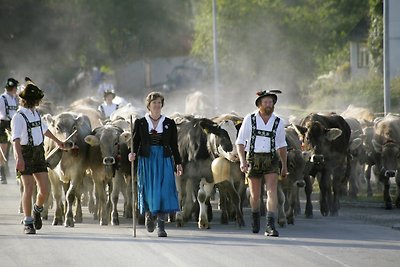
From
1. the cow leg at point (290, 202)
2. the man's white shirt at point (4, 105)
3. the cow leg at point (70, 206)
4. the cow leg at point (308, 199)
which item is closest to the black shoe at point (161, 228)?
the cow leg at point (70, 206)

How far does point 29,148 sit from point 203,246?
Result: 3080 mm

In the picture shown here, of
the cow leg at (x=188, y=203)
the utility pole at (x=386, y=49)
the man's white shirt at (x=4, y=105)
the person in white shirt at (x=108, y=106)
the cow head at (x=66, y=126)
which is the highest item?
the utility pole at (x=386, y=49)

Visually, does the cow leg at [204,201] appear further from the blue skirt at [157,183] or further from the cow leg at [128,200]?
the cow leg at [128,200]

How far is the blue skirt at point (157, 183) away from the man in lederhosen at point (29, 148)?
4.72ft

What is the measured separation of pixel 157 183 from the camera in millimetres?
16609

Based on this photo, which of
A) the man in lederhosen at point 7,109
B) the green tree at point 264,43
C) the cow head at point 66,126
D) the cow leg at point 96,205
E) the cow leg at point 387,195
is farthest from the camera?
the green tree at point 264,43

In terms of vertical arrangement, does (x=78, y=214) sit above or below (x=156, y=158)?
below

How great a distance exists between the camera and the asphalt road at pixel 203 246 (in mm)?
13922

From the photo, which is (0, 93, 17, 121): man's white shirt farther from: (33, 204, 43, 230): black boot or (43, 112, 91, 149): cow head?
(33, 204, 43, 230): black boot

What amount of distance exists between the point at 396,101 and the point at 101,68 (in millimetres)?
47331

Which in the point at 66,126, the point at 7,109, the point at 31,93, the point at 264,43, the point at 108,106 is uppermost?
the point at 264,43

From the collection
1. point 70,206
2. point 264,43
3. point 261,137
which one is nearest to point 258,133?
point 261,137

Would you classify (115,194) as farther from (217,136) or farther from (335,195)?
(335,195)

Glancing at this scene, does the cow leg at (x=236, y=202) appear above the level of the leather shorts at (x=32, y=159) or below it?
below
